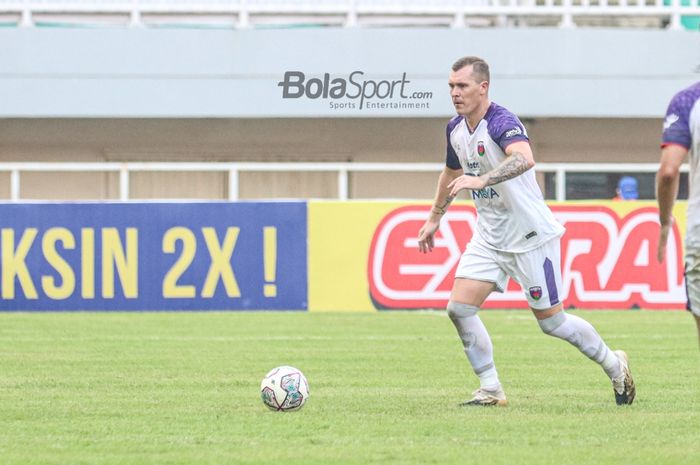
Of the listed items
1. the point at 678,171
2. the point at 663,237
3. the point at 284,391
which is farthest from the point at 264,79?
the point at 678,171

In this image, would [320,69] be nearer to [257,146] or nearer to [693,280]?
[257,146]

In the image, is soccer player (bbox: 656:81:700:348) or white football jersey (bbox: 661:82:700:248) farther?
white football jersey (bbox: 661:82:700:248)

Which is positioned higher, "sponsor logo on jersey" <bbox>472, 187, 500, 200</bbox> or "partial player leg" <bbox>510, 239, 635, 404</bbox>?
"sponsor logo on jersey" <bbox>472, 187, 500, 200</bbox>

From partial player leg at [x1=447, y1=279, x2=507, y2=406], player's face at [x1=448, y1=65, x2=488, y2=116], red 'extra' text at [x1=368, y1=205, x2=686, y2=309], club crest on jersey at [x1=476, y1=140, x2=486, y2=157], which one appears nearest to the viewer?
player's face at [x1=448, y1=65, x2=488, y2=116]

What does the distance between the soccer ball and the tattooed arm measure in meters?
1.49

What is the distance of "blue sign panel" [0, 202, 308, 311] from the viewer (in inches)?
794

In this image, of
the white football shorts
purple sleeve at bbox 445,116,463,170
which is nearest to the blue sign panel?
purple sleeve at bbox 445,116,463,170

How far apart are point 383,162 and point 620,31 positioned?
15.2ft

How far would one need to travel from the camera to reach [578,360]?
44.1 feet

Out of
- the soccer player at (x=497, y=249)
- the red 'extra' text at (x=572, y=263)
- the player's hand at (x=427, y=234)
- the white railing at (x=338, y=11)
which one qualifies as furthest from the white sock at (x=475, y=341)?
the white railing at (x=338, y=11)

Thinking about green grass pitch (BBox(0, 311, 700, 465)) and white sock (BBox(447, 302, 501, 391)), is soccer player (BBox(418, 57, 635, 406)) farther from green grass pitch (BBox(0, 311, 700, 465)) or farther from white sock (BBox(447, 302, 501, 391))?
green grass pitch (BBox(0, 311, 700, 465))

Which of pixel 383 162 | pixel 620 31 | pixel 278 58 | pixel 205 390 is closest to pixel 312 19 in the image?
pixel 278 58

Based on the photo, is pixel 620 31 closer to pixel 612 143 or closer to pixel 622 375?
pixel 612 143

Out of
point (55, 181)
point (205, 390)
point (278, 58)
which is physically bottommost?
point (205, 390)
